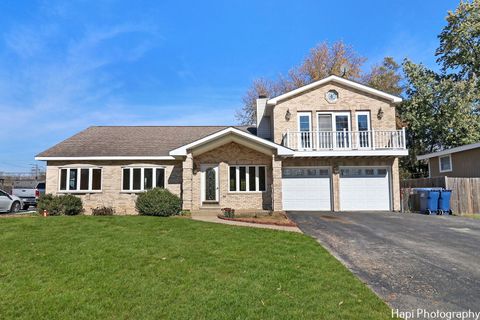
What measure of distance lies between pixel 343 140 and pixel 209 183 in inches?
312

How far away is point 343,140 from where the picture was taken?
61.7 feet

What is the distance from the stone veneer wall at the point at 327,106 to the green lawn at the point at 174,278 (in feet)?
34.6

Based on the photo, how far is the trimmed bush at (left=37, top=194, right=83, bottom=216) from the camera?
15.9m

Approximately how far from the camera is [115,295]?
5.15 meters

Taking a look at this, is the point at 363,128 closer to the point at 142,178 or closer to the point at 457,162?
the point at 457,162

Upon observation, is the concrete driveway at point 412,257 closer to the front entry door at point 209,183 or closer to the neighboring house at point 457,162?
the front entry door at point 209,183

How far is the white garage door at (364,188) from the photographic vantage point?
61.1 feet

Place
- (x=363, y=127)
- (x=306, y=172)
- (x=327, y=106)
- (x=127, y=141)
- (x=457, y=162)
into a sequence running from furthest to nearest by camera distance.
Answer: (x=457, y=162)
(x=127, y=141)
(x=327, y=106)
(x=363, y=127)
(x=306, y=172)

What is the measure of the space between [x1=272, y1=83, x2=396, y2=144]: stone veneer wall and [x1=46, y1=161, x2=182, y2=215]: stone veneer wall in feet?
20.5

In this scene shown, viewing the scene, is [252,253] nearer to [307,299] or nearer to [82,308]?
[307,299]

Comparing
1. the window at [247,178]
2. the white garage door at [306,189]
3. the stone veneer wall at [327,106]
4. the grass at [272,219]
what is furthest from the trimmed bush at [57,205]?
the stone veneer wall at [327,106]

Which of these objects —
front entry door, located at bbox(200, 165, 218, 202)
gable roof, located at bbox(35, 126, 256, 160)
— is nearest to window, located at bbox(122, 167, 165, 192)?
gable roof, located at bbox(35, 126, 256, 160)

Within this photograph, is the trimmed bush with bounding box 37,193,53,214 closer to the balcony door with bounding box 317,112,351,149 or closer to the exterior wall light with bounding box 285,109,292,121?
the exterior wall light with bounding box 285,109,292,121

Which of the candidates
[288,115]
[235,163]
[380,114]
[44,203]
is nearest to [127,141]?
[44,203]
